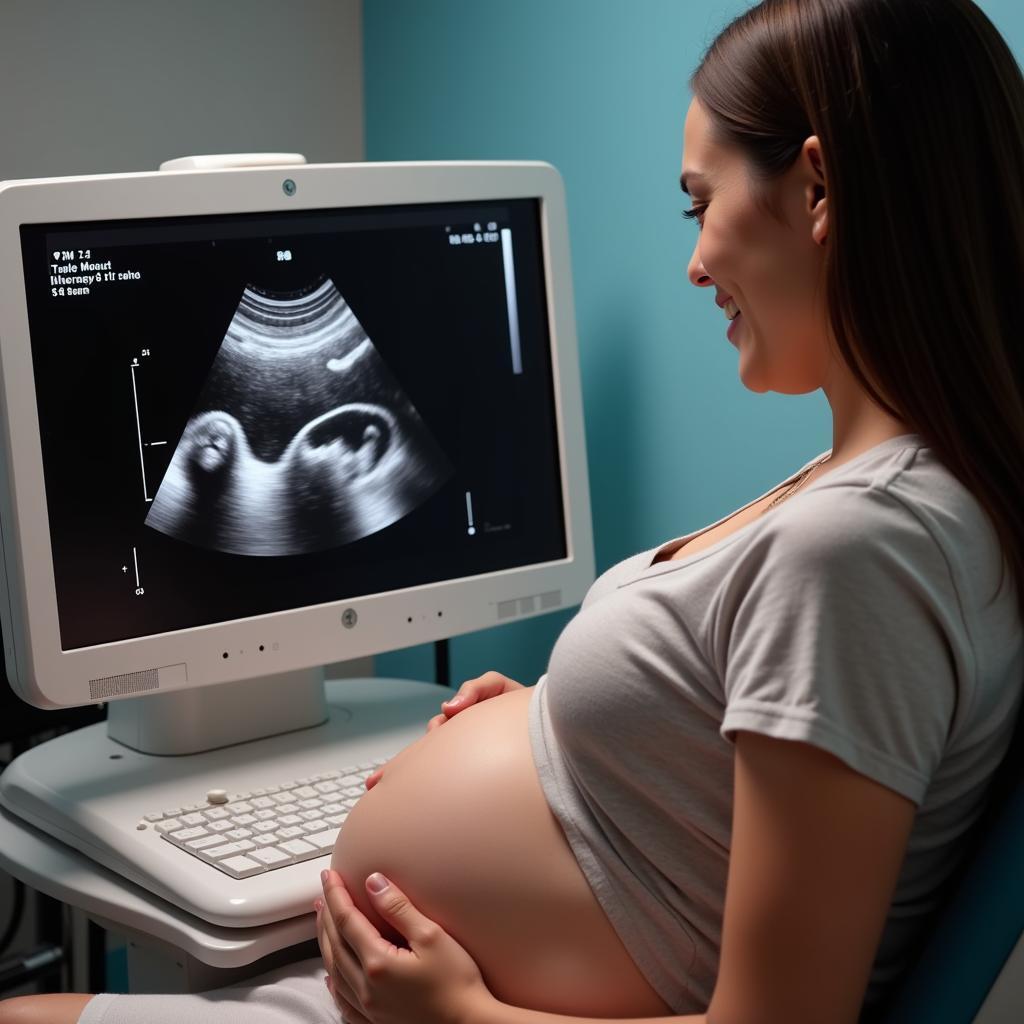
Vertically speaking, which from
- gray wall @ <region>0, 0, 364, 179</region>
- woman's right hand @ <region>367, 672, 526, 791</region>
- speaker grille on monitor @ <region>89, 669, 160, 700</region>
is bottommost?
woman's right hand @ <region>367, 672, 526, 791</region>

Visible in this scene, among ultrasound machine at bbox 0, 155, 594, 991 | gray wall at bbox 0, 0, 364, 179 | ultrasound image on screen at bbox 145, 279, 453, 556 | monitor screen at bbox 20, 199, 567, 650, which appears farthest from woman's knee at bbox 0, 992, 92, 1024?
gray wall at bbox 0, 0, 364, 179

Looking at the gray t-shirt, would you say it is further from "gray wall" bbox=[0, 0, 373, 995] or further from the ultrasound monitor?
"gray wall" bbox=[0, 0, 373, 995]

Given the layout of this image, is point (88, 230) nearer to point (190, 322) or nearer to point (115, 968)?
point (190, 322)

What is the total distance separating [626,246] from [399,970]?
975 millimetres

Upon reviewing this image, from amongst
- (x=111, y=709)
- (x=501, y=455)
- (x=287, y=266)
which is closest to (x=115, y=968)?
(x=111, y=709)

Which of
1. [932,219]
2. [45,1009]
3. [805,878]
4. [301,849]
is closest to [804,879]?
[805,878]

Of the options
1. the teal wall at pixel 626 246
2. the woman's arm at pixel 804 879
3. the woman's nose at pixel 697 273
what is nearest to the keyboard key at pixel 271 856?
the woman's arm at pixel 804 879

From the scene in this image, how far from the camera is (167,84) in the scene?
182 centimetres

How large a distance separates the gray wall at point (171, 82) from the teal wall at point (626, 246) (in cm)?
20

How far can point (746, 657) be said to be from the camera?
78 centimetres

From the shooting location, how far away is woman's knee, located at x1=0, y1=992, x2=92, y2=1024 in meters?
1.03

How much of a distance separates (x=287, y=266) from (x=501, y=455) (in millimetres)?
310

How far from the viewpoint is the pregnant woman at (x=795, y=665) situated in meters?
0.75

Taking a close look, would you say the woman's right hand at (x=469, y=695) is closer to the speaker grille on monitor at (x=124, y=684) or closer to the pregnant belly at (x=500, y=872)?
the pregnant belly at (x=500, y=872)
